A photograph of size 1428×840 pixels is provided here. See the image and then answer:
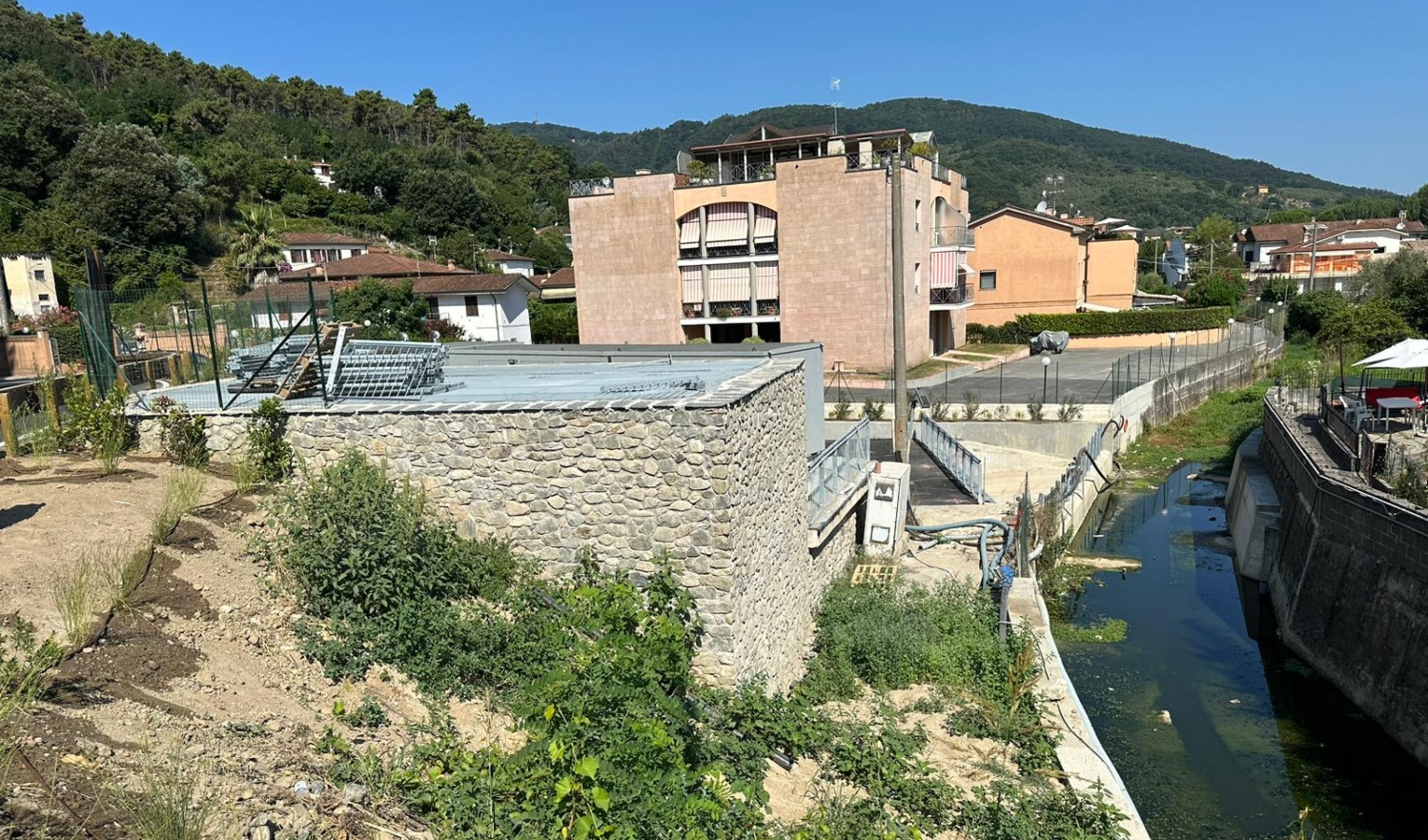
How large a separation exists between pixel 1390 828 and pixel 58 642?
14153mm

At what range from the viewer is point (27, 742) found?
471cm

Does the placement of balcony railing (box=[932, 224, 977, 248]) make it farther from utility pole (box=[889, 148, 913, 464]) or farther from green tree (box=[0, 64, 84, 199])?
green tree (box=[0, 64, 84, 199])

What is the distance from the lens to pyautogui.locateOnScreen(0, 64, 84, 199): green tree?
56.8 meters

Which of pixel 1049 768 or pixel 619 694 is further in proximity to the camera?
pixel 1049 768

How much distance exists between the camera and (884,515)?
49.1ft

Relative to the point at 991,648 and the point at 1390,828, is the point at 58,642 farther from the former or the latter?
the point at 1390,828

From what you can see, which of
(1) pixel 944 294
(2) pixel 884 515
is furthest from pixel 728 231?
(2) pixel 884 515

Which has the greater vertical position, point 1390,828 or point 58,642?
point 58,642

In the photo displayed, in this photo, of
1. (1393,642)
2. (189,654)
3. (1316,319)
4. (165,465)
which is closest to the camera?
(189,654)

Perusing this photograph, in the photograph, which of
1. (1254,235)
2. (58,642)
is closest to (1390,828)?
(58,642)

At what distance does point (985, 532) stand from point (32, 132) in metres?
72.7

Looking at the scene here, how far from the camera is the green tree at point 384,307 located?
36781 millimetres

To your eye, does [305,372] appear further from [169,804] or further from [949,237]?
[949,237]

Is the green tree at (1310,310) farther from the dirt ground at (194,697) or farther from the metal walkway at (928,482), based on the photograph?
the dirt ground at (194,697)
